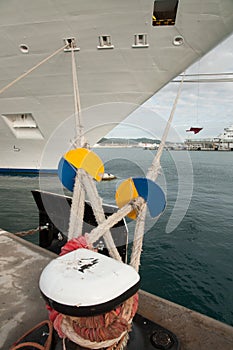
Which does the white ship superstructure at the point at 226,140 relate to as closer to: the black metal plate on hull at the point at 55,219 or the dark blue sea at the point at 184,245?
the dark blue sea at the point at 184,245

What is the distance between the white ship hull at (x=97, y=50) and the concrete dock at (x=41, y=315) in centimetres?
300

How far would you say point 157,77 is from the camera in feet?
32.6

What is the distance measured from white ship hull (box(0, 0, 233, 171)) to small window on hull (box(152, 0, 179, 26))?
0.17m

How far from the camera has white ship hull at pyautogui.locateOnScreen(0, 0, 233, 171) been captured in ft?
24.5

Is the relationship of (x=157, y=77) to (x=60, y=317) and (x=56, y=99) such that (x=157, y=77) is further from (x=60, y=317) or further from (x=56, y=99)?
(x=60, y=317)

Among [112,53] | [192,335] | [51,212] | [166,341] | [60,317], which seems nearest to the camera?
[60,317]

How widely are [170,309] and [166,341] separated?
0.75m

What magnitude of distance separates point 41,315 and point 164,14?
8937mm

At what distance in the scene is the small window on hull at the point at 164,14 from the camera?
7559 millimetres

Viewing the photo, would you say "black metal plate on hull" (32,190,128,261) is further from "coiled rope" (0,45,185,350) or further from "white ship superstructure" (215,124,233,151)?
"white ship superstructure" (215,124,233,151)

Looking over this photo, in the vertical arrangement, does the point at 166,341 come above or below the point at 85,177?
below

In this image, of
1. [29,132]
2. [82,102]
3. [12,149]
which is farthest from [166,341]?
[12,149]

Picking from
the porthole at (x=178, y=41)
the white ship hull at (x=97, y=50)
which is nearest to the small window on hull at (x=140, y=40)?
the white ship hull at (x=97, y=50)

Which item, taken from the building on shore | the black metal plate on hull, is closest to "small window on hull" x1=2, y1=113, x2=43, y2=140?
the black metal plate on hull
